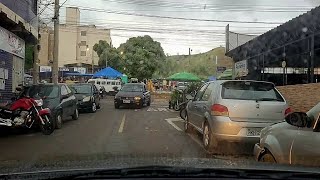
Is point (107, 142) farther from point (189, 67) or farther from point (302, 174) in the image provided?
point (189, 67)

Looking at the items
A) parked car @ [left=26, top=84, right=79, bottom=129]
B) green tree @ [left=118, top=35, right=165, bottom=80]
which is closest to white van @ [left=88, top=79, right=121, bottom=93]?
green tree @ [left=118, top=35, right=165, bottom=80]

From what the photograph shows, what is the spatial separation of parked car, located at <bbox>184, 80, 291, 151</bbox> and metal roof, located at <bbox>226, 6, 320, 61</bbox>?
7.36m

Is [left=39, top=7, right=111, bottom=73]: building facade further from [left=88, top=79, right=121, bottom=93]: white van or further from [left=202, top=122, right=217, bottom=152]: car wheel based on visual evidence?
[left=202, top=122, right=217, bottom=152]: car wheel

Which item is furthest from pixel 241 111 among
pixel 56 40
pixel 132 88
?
pixel 132 88

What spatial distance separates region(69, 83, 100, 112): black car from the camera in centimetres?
2230

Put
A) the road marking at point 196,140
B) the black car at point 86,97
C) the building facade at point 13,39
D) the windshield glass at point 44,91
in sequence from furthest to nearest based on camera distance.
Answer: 1. the black car at point 86,97
2. the building facade at point 13,39
3. the windshield glass at point 44,91
4. the road marking at point 196,140

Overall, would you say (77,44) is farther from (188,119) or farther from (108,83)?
(188,119)

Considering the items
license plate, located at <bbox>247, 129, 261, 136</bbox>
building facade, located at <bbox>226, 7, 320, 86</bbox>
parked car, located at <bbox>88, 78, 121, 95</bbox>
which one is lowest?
license plate, located at <bbox>247, 129, 261, 136</bbox>

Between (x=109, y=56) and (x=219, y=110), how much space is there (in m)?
65.0

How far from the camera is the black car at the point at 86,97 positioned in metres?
22.3

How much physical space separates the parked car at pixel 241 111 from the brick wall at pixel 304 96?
5809 mm

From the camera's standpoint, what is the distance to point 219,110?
32.1 feet

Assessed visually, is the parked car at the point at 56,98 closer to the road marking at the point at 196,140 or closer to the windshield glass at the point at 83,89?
the road marking at the point at 196,140

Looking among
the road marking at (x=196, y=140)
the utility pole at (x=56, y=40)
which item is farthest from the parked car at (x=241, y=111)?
the utility pole at (x=56, y=40)
